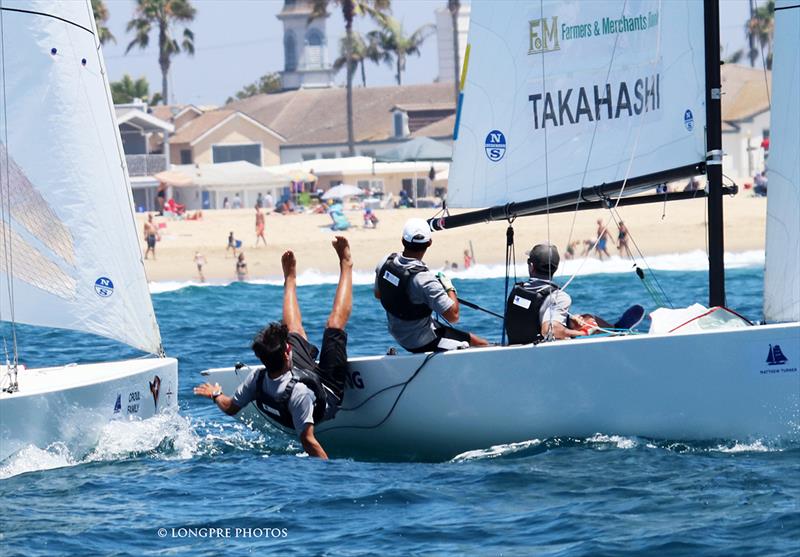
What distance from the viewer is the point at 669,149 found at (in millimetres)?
10070

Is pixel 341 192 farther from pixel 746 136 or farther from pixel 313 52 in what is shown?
pixel 313 52

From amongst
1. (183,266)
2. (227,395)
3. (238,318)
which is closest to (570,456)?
(227,395)

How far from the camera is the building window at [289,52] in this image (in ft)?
285

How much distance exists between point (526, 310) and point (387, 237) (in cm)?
3001

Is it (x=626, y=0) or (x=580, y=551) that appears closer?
(x=580, y=551)

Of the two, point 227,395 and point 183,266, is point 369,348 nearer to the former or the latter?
point 227,395

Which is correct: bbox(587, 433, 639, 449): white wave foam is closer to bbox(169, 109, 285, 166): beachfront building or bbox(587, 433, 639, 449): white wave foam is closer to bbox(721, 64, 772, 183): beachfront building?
bbox(721, 64, 772, 183): beachfront building

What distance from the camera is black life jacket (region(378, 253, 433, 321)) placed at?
9508mm

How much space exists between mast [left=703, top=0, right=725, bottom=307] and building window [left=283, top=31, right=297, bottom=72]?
78.2 m

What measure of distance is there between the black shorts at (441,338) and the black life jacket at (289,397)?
2.26ft

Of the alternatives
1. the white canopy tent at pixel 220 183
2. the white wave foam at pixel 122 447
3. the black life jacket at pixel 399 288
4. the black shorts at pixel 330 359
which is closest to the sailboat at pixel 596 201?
the black shorts at pixel 330 359

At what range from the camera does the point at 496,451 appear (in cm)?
937

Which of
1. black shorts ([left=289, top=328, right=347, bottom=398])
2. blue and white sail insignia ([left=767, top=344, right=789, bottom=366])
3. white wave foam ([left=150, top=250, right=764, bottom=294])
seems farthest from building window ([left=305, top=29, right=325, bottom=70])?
blue and white sail insignia ([left=767, top=344, right=789, bottom=366])

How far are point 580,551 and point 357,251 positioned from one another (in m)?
30.6
